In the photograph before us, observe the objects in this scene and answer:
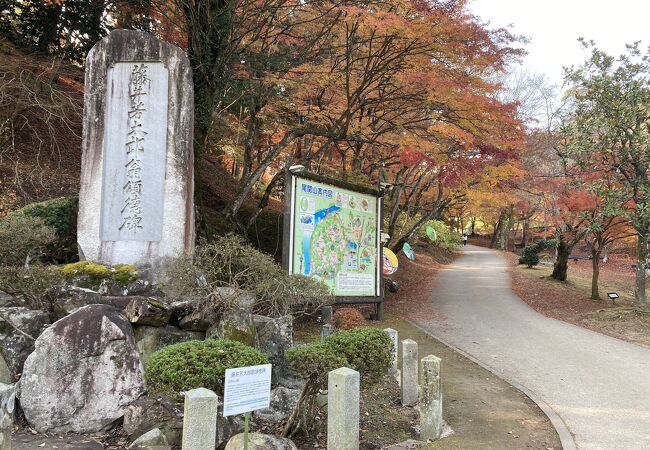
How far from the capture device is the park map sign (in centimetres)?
898

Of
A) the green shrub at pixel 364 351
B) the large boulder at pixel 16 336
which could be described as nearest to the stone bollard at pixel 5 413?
the large boulder at pixel 16 336

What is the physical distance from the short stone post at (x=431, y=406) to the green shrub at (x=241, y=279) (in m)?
1.73

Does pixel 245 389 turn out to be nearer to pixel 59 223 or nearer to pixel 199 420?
pixel 199 420

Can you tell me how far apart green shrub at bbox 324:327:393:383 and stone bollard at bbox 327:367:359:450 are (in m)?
0.56

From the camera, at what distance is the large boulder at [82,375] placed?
4.41 meters

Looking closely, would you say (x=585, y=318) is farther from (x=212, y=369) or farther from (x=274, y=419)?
(x=212, y=369)

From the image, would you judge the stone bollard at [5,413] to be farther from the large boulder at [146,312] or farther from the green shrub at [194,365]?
the large boulder at [146,312]

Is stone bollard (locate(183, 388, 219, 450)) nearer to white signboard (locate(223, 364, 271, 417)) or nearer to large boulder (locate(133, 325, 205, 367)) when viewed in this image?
white signboard (locate(223, 364, 271, 417))

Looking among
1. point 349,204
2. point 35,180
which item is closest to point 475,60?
point 349,204

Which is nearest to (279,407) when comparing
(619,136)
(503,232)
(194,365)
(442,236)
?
(194,365)

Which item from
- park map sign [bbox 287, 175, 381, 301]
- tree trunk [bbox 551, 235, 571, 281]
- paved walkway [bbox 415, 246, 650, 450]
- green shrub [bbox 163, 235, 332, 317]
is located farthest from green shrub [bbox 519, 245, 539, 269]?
green shrub [bbox 163, 235, 332, 317]

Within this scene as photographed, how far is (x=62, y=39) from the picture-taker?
1320 centimetres

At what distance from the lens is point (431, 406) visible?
4836 millimetres

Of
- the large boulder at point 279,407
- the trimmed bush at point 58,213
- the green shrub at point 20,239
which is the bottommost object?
the large boulder at point 279,407
